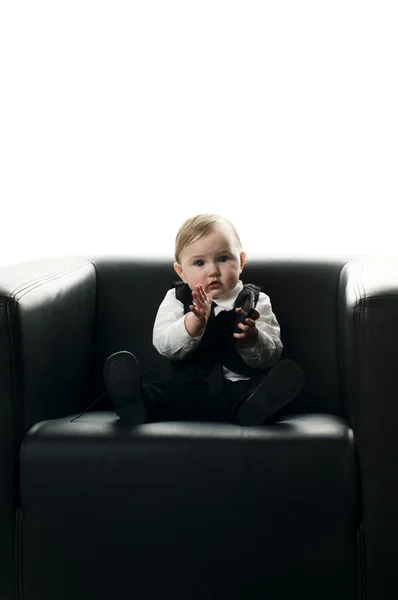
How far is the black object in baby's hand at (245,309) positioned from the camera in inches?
71.7

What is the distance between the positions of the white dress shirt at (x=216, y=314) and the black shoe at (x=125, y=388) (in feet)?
0.62

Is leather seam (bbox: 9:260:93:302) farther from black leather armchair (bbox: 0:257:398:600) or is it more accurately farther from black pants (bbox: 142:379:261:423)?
black pants (bbox: 142:379:261:423)

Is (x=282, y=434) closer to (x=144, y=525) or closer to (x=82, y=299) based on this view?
(x=144, y=525)

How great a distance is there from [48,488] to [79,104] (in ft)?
4.52

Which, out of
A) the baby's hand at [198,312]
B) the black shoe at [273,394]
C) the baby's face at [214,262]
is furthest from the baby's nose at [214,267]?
the black shoe at [273,394]

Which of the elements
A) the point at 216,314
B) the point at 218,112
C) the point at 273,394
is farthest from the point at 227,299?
the point at 218,112

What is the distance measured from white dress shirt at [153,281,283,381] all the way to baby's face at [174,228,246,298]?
59mm

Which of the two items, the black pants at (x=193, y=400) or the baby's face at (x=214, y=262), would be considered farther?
the baby's face at (x=214, y=262)

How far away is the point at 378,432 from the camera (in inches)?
58.6

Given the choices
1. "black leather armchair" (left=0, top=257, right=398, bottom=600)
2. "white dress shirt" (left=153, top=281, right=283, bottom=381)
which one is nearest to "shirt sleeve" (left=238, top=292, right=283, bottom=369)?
"white dress shirt" (left=153, top=281, right=283, bottom=381)

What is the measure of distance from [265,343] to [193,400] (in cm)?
19

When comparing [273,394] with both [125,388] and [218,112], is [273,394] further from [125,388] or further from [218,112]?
[218,112]

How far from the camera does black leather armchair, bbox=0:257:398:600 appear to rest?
1461 mm

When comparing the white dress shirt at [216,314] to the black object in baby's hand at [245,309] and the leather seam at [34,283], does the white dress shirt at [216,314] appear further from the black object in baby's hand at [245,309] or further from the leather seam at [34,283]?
the leather seam at [34,283]
